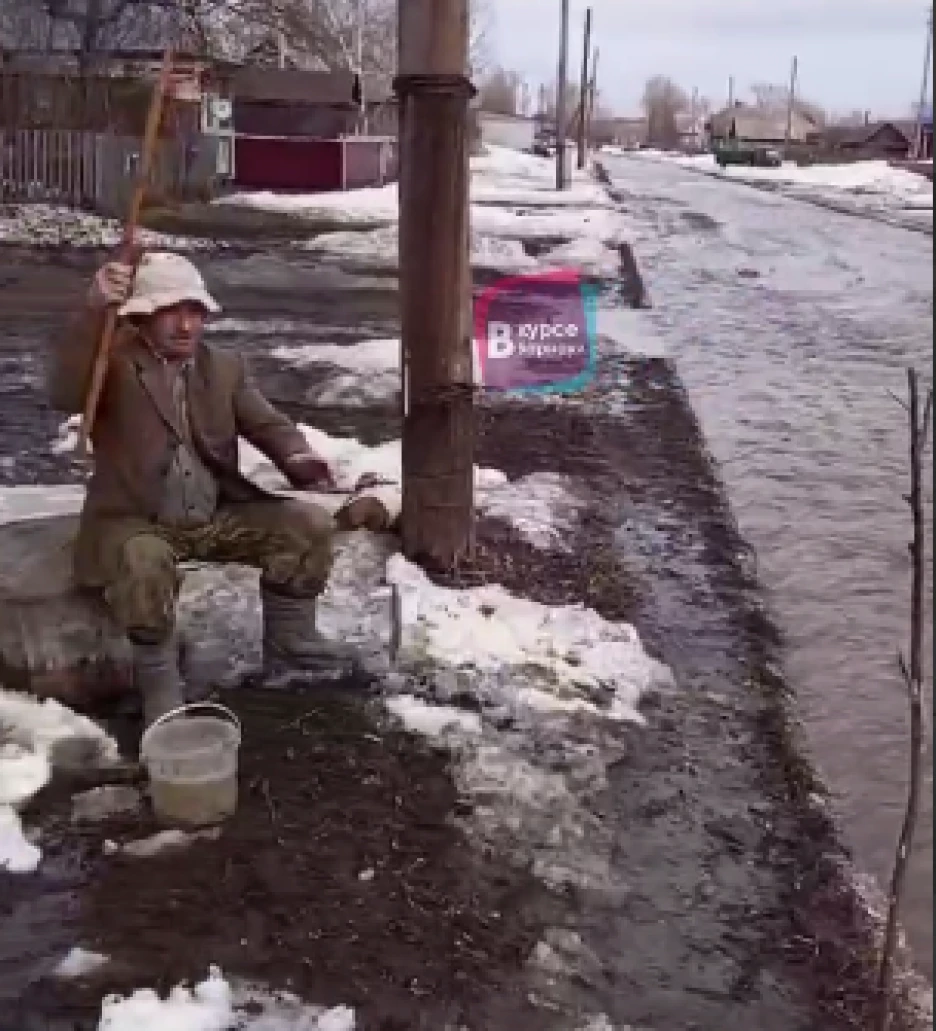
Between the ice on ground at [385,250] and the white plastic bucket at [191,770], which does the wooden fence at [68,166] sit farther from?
the white plastic bucket at [191,770]

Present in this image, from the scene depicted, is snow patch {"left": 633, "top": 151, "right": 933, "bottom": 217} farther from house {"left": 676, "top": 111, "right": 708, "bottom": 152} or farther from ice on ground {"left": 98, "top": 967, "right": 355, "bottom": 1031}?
house {"left": 676, "top": 111, "right": 708, "bottom": 152}

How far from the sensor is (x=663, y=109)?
16188 cm

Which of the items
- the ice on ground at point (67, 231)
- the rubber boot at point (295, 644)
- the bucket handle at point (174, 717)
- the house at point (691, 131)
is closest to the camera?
the bucket handle at point (174, 717)

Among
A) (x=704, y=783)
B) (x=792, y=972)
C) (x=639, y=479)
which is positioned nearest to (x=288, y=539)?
(x=704, y=783)

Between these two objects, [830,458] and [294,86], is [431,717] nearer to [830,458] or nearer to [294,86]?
[830,458]

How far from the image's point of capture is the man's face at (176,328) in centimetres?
409

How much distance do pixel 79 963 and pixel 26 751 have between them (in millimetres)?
1076

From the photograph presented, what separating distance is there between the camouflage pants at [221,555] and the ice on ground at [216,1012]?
4.16ft

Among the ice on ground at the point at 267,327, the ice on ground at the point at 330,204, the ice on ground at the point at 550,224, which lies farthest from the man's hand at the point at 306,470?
the ice on ground at the point at 330,204

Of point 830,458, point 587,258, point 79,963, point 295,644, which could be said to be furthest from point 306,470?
point 587,258

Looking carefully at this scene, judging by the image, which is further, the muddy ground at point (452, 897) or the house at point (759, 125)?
the house at point (759, 125)

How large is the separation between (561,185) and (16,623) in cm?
3851

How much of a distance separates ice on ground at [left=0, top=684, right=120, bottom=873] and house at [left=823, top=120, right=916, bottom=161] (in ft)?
314

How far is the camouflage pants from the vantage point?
160 inches
